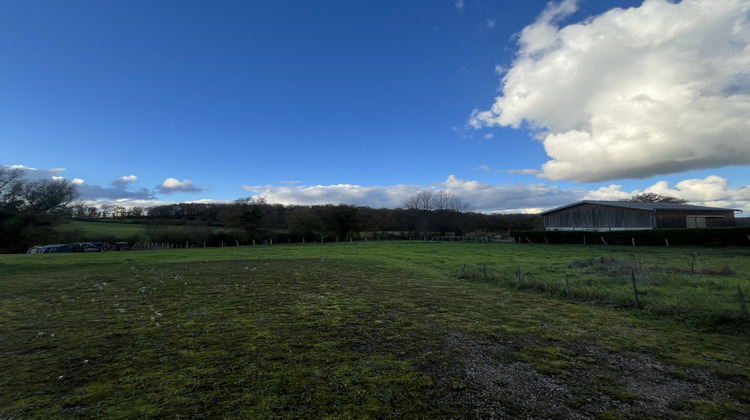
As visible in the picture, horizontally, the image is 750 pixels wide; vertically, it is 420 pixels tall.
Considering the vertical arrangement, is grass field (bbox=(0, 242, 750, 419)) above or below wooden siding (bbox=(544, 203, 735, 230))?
below

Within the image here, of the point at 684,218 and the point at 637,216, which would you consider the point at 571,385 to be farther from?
the point at 684,218

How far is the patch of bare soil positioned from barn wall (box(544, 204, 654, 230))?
168 feet

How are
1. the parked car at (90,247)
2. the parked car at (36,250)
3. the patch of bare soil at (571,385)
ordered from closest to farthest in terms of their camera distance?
the patch of bare soil at (571,385)
the parked car at (36,250)
the parked car at (90,247)

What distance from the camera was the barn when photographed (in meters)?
44.8

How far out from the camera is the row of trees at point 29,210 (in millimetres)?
46094

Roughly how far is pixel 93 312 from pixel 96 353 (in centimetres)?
432

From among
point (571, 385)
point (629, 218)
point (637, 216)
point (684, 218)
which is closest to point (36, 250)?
point (571, 385)

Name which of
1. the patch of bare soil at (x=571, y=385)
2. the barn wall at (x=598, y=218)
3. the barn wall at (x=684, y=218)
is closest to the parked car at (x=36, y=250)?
the patch of bare soil at (x=571, y=385)

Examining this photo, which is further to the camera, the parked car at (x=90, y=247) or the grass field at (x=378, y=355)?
the parked car at (x=90, y=247)

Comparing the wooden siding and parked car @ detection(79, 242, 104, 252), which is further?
the wooden siding

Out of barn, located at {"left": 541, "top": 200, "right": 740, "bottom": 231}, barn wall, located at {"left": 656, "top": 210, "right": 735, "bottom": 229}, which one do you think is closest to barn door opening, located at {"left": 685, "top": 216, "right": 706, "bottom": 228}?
barn, located at {"left": 541, "top": 200, "right": 740, "bottom": 231}

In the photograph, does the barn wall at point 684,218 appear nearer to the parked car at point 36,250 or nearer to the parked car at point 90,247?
the parked car at point 90,247

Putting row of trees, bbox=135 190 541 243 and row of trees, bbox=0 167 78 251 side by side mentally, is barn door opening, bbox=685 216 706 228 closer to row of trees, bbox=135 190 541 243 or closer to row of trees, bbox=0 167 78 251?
row of trees, bbox=135 190 541 243

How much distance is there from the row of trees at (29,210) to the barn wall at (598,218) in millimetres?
83607
